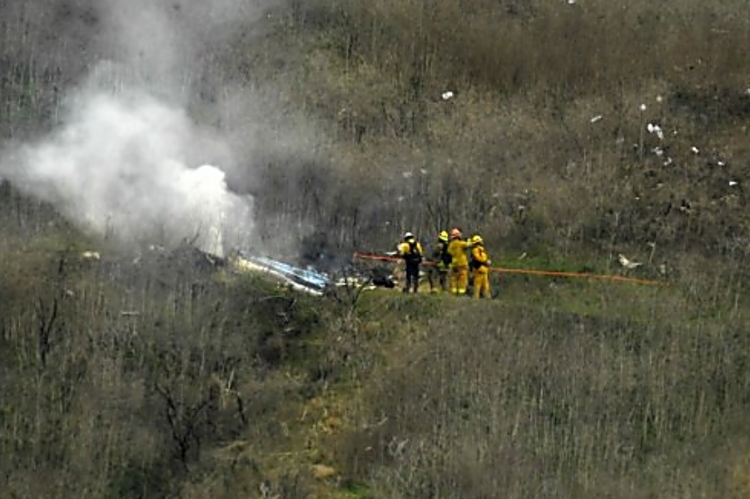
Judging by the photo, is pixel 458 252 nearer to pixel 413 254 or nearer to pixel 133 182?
pixel 413 254

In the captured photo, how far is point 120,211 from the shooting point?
933 inches

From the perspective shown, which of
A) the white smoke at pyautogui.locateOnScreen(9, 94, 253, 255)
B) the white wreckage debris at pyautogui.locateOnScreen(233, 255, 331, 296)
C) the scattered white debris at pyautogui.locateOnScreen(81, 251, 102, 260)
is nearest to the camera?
the white wreckage debris at pyautogui.locateOnScreen(233, 255, 331, 296)

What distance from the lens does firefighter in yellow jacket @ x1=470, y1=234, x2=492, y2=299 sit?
21.9 m

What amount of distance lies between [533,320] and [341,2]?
10.1 meters

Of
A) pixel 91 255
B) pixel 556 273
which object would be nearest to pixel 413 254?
pixel 556 273

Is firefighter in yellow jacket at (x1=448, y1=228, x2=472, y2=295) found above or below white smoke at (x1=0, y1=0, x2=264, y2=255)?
below

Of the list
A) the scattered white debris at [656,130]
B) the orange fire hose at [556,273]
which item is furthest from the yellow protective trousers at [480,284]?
the scattered white debris at [656,130]

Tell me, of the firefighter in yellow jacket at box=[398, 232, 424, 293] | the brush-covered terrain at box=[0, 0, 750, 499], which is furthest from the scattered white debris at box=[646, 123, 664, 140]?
the firefighter in yellow jacket at box=[398, 232, 424, 293]

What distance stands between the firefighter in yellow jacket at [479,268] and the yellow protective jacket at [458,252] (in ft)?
0.42

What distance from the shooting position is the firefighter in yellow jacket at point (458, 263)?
22125 mm

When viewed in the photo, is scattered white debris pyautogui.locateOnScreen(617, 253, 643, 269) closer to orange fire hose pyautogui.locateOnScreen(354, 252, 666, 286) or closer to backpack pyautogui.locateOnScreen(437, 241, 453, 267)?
orange fire hose pyautogui.locateOnScreen(354, 252, 666, 286)

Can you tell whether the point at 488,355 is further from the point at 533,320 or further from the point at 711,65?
the point at 711,65

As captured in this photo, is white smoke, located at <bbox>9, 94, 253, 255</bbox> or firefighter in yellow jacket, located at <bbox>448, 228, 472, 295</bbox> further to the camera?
white smoke, located at <bbox>9, 94, 253, 255</bbox>

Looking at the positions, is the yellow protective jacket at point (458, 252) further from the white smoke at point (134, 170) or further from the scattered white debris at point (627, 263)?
the white smoke at point (134, 170)
